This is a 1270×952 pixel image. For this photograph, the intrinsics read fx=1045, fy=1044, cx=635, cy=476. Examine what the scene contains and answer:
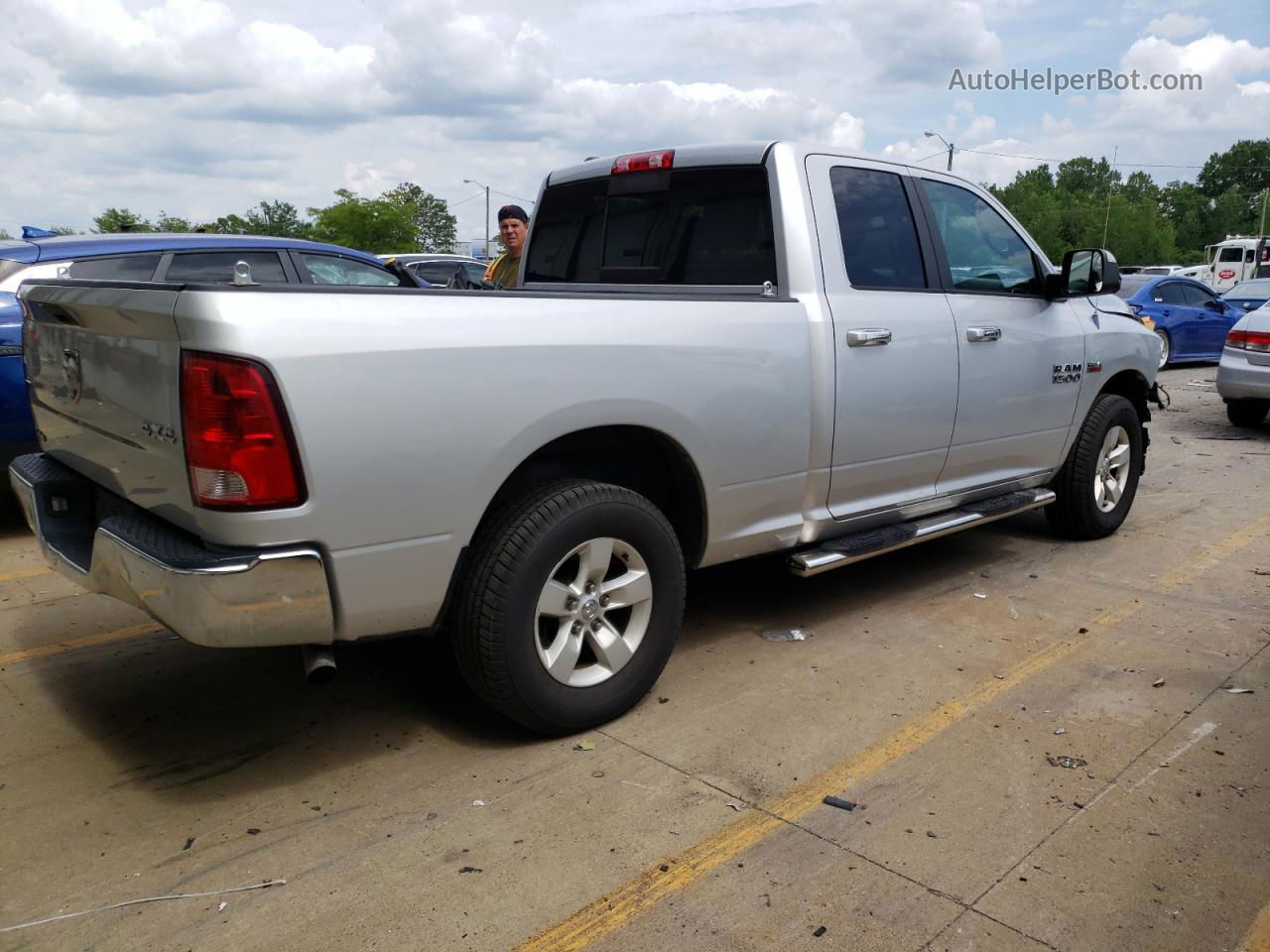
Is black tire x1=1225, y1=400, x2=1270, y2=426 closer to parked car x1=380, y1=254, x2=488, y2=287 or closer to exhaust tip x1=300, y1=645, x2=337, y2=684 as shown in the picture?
parked car x1=380, y1=254, x2=488, y2=287

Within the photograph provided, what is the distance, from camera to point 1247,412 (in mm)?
10586

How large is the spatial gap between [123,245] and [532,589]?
4.34 meters

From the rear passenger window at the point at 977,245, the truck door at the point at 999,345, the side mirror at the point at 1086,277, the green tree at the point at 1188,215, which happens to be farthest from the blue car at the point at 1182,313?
the green tree at the point at 1188,215

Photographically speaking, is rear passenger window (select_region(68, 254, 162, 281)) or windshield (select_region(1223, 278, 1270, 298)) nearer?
rear passenger window (select_region(68, 254, 162, 281))

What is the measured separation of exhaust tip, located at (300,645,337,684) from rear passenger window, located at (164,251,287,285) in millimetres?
3939

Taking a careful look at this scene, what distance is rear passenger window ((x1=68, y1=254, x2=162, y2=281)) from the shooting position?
594cm

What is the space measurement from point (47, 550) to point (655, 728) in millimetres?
2073

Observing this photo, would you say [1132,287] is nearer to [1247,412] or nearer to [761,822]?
[1247,412]

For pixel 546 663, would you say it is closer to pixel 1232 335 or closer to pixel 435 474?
pixel 435 474

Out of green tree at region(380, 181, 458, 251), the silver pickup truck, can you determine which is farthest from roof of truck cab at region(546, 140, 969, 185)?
green tree at region(380, 181, 458, 251)

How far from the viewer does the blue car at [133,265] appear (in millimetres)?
5621

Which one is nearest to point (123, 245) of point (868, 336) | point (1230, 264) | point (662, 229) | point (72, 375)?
point (72, 375)

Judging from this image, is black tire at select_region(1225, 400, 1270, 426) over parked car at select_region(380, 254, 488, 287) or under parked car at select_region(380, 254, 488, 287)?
under

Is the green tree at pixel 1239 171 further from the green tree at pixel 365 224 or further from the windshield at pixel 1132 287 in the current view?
the windshield at pixel 1132 287
